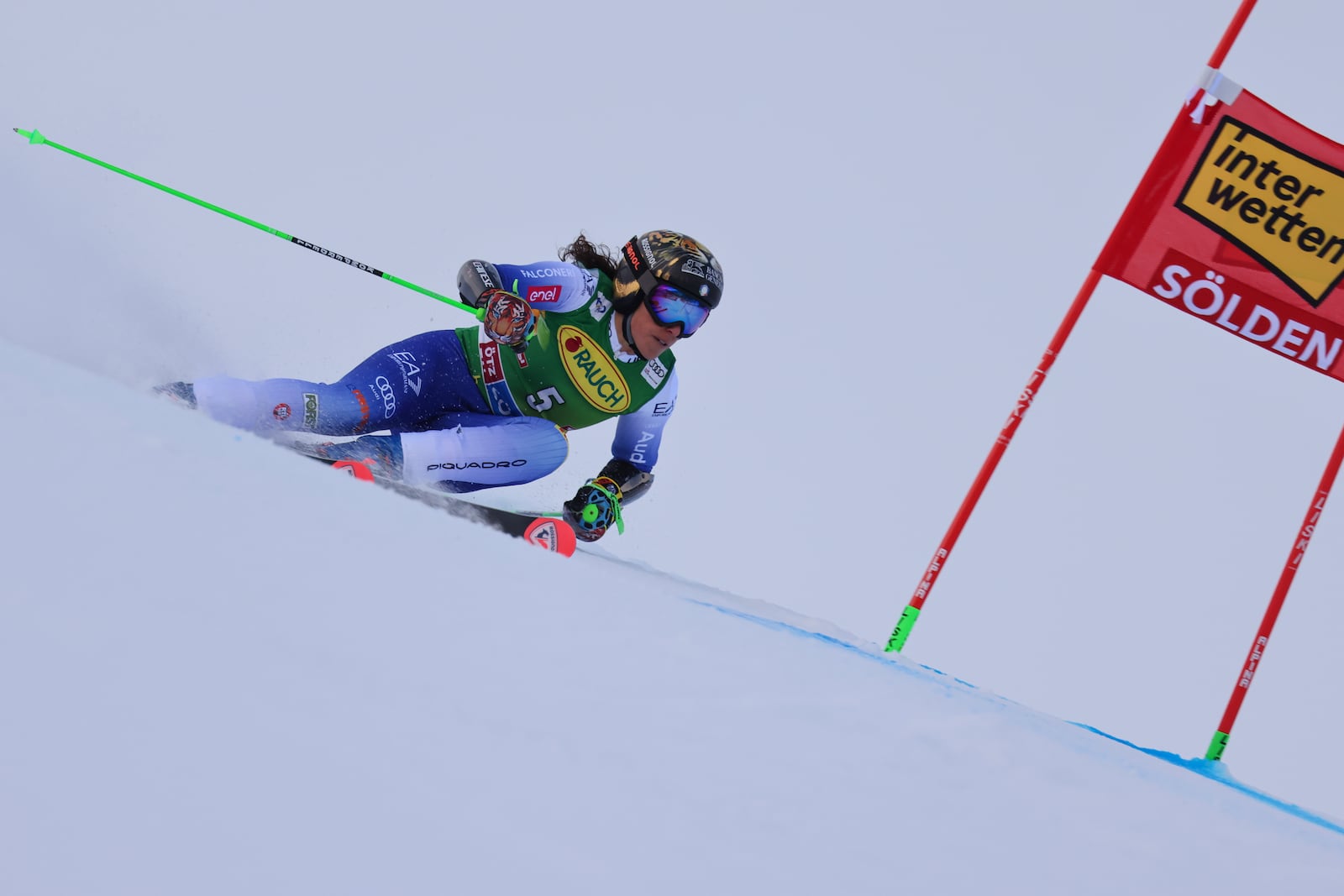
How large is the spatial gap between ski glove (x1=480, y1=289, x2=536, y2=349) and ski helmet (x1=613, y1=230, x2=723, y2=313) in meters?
0.39

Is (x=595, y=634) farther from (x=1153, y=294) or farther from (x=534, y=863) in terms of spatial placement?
(x=1153, y=294)

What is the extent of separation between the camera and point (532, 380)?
3863 millimetres

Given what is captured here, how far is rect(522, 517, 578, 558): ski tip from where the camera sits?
Result: 324cm

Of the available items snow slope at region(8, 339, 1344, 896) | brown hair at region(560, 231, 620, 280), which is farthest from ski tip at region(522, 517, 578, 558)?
snow slope at region(8, 339, 1344, 896)

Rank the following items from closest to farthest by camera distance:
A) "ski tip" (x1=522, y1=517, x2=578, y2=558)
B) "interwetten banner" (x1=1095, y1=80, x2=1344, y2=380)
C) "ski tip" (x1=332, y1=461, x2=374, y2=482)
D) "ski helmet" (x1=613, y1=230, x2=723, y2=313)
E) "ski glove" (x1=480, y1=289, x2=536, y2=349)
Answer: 1. "ski tip" (x1=332, y1=461, x2=374, y2=482)
2. "ski tip" (x1=522, y1=517, x2=578, y2=558)
3. "ski glove" (x1=480, y1=289, x2=536, y2=349)
4. "ski helmet" (x1=613, y1=230, x2=723, y2=313)
5. "interwetten banner" (x1=1095, y1=80, x2=1344, y2=380)

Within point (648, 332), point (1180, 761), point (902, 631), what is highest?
point (648, 332)

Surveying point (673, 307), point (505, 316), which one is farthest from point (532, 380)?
point (673, 307)

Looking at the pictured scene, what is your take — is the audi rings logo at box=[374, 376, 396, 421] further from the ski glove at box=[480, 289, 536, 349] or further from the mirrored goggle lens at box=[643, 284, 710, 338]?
the mirrored goggle lens at box=[643, 284, 710, 338]

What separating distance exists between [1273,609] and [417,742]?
3.61m

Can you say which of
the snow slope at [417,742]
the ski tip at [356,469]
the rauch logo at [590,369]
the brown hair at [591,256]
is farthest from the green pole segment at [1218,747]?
the ski tip at [356,469]

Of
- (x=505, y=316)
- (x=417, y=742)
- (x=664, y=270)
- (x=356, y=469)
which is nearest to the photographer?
(x=417, y=742)

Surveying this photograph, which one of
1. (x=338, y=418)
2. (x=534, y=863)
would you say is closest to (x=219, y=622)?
(x=534, y=863)

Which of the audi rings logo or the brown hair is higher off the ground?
the brown hair

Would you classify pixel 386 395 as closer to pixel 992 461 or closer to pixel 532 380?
pixel 532 380
